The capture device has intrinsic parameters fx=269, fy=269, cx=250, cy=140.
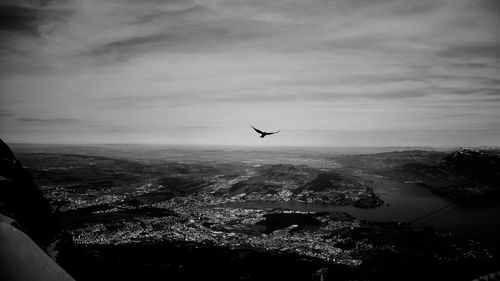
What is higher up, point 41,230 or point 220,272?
point 41,230

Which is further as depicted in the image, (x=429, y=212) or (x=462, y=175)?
(x=462, y=175)

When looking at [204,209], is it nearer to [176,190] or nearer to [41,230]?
[176,190]

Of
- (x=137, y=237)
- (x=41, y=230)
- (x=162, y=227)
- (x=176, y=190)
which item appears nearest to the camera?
(x=41, y=230)

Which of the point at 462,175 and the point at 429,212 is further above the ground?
the point at 462,175

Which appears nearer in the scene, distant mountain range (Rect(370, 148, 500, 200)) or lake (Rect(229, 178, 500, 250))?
lake (Rect(229, 178, 500, 250))

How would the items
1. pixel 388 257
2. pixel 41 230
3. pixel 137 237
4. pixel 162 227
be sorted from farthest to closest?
pixel 162 227 < pixel 137 237 < pixel 388 257 < pixel 41 230

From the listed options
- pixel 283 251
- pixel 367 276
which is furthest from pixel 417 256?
pixel 283 251

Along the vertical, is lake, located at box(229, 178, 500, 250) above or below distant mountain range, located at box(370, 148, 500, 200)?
below

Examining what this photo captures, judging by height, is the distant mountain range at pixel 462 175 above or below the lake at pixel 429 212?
above

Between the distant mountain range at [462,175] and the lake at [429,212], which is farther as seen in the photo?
the distant mountain range at [462,175]

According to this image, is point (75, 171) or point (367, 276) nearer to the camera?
point (367, 276)
